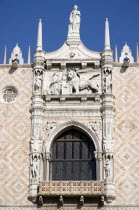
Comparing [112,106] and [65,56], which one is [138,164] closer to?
[112,106]

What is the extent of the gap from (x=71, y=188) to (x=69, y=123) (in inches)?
118

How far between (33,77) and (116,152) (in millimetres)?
5126

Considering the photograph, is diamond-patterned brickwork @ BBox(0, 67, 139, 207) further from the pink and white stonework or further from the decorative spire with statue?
the decorative spire with statue

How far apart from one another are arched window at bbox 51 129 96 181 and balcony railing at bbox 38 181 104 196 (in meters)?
0.86

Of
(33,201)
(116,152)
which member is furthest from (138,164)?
(33,201)

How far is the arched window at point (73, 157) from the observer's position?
2341 centimetres

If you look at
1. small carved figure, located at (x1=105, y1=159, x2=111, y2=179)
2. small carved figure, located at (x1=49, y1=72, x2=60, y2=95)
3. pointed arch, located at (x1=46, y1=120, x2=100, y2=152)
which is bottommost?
small carved figure, located at (x1=105, y1=159, x2=111, y2=179)

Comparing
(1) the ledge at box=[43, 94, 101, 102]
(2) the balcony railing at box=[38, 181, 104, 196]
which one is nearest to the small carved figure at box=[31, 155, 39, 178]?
(2) the balcony railing at box=[38, 181, 104, 196]

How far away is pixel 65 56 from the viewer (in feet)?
83.0

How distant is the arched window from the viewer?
922 inches

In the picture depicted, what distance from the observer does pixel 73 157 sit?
23.7 meters

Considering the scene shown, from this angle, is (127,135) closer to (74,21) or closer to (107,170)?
(107,170)

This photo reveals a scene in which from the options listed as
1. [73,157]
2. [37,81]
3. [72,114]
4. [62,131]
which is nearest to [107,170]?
[73,157]

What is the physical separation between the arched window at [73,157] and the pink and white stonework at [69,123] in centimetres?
10
